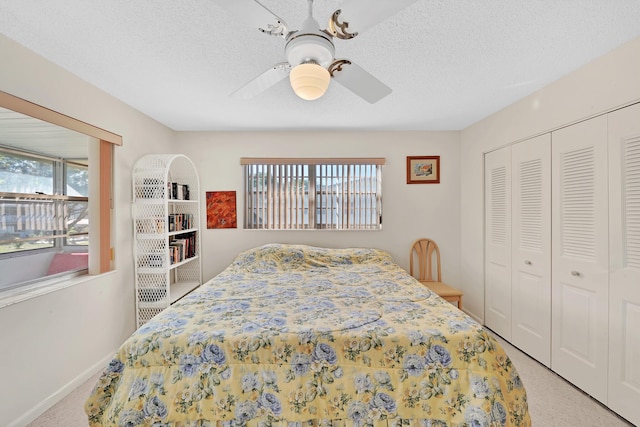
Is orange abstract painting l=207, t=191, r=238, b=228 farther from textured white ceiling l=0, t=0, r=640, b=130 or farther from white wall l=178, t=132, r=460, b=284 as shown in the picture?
textured white ceiling l=0, t=0, r=640, b=130

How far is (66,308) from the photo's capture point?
6.66 ft

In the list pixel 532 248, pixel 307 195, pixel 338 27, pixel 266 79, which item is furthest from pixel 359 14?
pixel 307 195

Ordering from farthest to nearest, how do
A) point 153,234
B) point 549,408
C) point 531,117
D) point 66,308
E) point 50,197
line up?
point 153,234 < point 531,117 < point 50,197 < point 66,308 < point 549,408

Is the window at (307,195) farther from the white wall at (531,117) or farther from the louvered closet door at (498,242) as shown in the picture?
the louvered closet door at (498,242)

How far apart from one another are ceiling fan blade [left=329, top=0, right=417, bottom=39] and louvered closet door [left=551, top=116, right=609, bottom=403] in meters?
1.87

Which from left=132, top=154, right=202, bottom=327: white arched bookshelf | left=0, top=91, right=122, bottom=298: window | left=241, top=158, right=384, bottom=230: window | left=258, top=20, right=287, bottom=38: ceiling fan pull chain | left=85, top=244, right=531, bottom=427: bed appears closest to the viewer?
left=258, top=20, right=287, bottom=38: ceiling fan pull chain

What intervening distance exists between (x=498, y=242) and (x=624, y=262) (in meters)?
1.19

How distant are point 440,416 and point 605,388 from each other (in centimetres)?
A: 143

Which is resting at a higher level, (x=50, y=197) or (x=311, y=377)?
(x=50, y=197)

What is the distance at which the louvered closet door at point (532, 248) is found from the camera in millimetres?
2326

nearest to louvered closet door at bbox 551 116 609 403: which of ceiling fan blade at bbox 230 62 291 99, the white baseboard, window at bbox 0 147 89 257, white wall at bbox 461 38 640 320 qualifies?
white wall at bbox 461 38 640 320

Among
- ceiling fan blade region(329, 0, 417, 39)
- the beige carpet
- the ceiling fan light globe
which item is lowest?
the beige carpet

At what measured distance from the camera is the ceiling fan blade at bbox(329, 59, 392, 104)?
1.39 metres

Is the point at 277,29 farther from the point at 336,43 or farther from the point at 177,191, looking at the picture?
the point at 177,191
